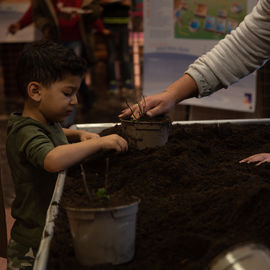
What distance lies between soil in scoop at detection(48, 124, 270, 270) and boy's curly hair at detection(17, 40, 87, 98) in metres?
0.33

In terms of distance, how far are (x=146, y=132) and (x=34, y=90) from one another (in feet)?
1.41

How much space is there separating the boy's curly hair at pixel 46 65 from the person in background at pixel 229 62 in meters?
0.33

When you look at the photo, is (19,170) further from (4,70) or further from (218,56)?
(4,70)

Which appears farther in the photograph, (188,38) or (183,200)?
(188,38)

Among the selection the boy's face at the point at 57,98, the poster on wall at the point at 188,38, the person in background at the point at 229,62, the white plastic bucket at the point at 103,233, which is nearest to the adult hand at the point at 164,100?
the person in background at the point at 229,62

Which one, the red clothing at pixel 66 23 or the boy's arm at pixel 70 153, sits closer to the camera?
the boy's arm at pixel 70 153

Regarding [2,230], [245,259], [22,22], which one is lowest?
[2,230]

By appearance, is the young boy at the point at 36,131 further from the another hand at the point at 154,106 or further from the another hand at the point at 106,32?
the another hand at the point at 106,32

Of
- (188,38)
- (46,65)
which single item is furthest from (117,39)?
(46,65)

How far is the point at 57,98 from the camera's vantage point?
1.73 meters

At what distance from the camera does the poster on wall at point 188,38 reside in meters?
3.67

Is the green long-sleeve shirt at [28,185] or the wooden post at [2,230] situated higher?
the green long-sleeve shirt at [28,185]

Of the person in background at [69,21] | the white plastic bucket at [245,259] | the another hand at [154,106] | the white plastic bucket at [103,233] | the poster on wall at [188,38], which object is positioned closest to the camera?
the white plastic bucket at [245,259]

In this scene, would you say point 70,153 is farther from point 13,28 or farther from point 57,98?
point 13,28
